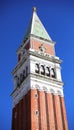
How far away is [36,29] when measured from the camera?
62.6 meters

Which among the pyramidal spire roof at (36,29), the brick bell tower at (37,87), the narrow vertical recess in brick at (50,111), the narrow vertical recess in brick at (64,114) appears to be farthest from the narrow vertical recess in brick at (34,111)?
the pyramidal spire roof at (36,29)

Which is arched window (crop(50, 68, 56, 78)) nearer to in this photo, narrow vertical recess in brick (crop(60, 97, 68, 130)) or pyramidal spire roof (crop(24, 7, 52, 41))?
narrow vertical recess in brick (crop(60, 97, 68, 130))

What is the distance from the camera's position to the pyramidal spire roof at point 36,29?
199 ft

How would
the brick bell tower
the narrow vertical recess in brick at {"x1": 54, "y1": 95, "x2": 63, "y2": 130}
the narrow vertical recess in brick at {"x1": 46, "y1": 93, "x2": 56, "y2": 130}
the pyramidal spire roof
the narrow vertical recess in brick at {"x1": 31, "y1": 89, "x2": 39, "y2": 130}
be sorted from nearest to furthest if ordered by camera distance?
the narrow vertical recess in brick at {"x1": 31, "y1": 89, "x2": 39, "y2": 130}, the narrow vertical recess in brick at {"x1": 46, "y1": 93, "x2": 56, "y2": 130}, the brick bell tower, the narrow vertical recess in brick at {"x1": 54, "y1": 95, "x2": 63, "y2": 130}, the pyramidal spire roof

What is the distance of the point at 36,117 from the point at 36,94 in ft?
15.8

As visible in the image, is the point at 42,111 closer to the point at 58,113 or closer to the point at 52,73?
the point at 58,113

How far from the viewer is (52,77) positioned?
175ft

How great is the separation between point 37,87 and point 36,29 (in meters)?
17.9

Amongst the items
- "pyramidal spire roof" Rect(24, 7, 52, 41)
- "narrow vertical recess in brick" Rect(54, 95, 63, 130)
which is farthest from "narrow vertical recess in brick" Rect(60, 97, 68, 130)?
"pyramidal spire roof" Rect(24, 7, 52, 41)

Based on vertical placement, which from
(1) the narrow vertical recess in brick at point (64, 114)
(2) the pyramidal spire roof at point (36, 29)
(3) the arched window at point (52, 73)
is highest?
(2) the pyramidal spire roof at point (36, 29)

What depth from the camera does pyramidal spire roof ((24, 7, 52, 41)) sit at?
60787mm

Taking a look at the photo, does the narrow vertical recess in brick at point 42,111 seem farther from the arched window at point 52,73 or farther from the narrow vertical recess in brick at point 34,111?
the arched window at point 52,73

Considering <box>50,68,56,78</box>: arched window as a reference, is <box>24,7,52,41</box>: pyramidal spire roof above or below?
above

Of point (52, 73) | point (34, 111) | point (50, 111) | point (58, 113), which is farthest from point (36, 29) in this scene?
point (34, 111)
